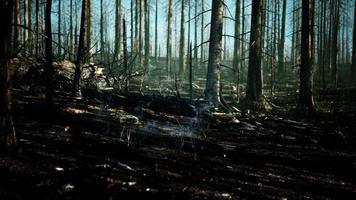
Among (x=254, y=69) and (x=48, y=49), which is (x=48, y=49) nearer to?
(x=48, y=49)

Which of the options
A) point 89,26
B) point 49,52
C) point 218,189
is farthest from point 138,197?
point 89,26

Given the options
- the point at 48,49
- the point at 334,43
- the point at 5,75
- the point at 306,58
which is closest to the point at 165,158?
the point at 5,75

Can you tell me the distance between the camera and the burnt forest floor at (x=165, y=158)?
3.99 m

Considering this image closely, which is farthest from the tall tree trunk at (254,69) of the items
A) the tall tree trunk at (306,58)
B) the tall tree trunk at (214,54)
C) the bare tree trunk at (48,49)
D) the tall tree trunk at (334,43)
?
the tall tree trunk at (334,43)

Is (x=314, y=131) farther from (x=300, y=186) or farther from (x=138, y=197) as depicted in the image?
(x=138, y=197)

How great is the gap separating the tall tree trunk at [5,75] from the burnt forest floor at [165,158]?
0.28 meters

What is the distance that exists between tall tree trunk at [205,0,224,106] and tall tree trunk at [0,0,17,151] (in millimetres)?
7388

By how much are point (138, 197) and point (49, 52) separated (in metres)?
5.17

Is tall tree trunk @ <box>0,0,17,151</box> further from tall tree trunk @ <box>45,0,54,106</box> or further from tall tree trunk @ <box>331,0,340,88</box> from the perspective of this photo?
tall tree trunk @ <box>331,0,340,88</box>

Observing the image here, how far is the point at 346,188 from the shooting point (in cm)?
488

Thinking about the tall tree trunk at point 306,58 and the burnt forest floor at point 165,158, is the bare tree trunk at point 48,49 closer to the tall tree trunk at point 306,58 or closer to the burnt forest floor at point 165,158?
the burnt forest floor at point 165,158

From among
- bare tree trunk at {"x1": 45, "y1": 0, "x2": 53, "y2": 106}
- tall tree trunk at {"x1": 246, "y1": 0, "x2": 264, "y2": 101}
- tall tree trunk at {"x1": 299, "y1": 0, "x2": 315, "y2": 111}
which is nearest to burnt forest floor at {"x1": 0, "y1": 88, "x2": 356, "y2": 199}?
bare tree trunk at {"x1": 45, "y1": 0, "x2": 53, "y2": 106}

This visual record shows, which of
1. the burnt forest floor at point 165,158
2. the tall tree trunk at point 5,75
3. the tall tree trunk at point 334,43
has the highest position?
the tall tree trunk at point 334,43

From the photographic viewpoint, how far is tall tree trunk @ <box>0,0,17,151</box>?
4469 millimetres
